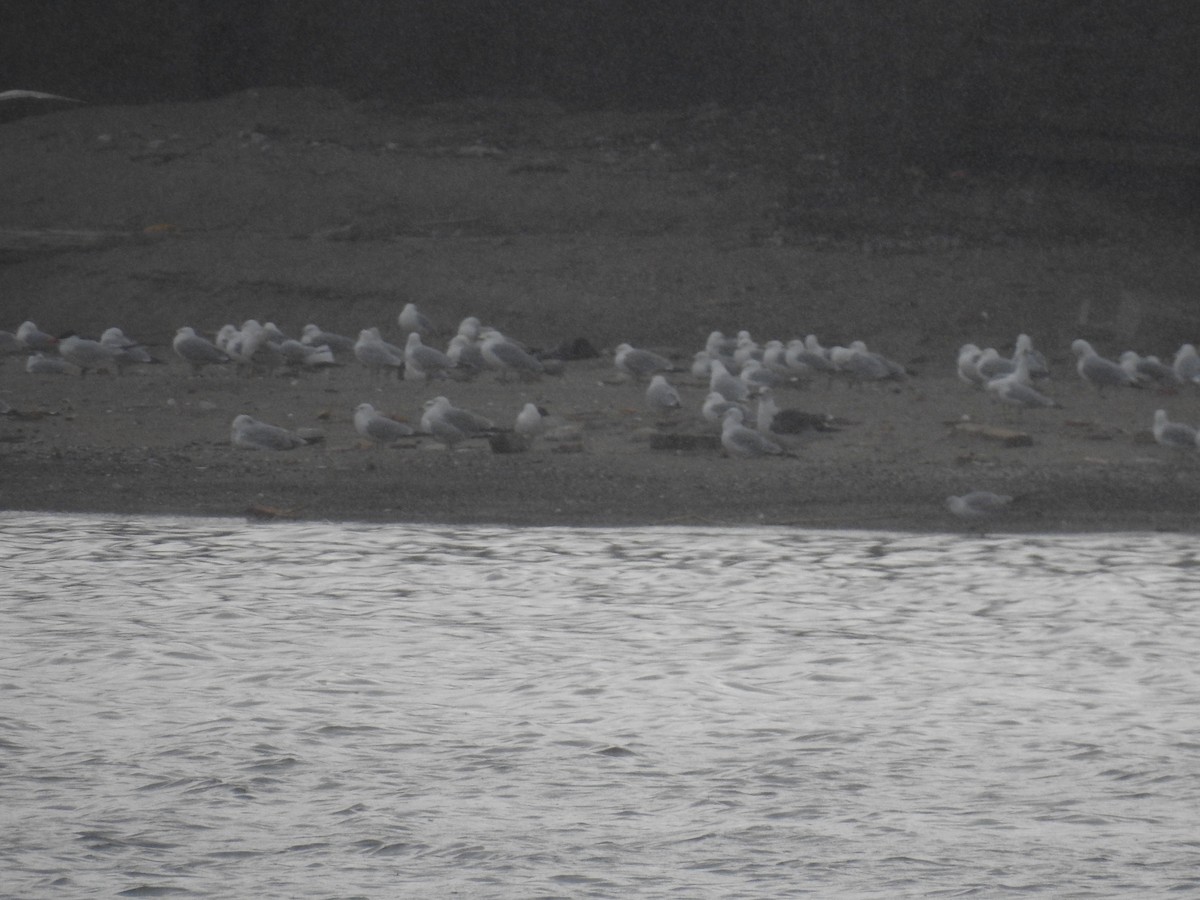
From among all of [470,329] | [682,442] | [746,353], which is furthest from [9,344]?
[682,442]

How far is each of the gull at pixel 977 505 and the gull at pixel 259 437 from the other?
161 inches

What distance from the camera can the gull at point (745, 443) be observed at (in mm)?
10812

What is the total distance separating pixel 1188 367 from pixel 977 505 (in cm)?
505

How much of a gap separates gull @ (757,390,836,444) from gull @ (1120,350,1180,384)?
9.81 ft

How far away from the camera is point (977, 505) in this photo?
31.7 feet

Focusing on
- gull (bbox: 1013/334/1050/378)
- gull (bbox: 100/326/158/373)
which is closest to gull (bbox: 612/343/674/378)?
gull (bbox: 1013/334/1050/378)

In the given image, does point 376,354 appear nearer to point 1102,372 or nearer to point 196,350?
point 196,350

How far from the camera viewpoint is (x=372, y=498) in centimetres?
1019

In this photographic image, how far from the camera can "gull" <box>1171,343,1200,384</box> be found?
1384cm

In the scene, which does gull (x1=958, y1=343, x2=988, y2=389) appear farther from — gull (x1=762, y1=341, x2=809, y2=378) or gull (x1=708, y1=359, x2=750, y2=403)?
gull (x1=708, y1=359, x2=750, y2=403)

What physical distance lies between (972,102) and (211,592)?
41.4 ft

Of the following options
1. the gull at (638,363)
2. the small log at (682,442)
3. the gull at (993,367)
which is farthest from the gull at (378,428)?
the gull at (993,367)

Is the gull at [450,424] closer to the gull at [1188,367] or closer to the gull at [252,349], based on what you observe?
the gull at [252,349]

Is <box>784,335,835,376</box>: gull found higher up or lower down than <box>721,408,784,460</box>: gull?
higher up
